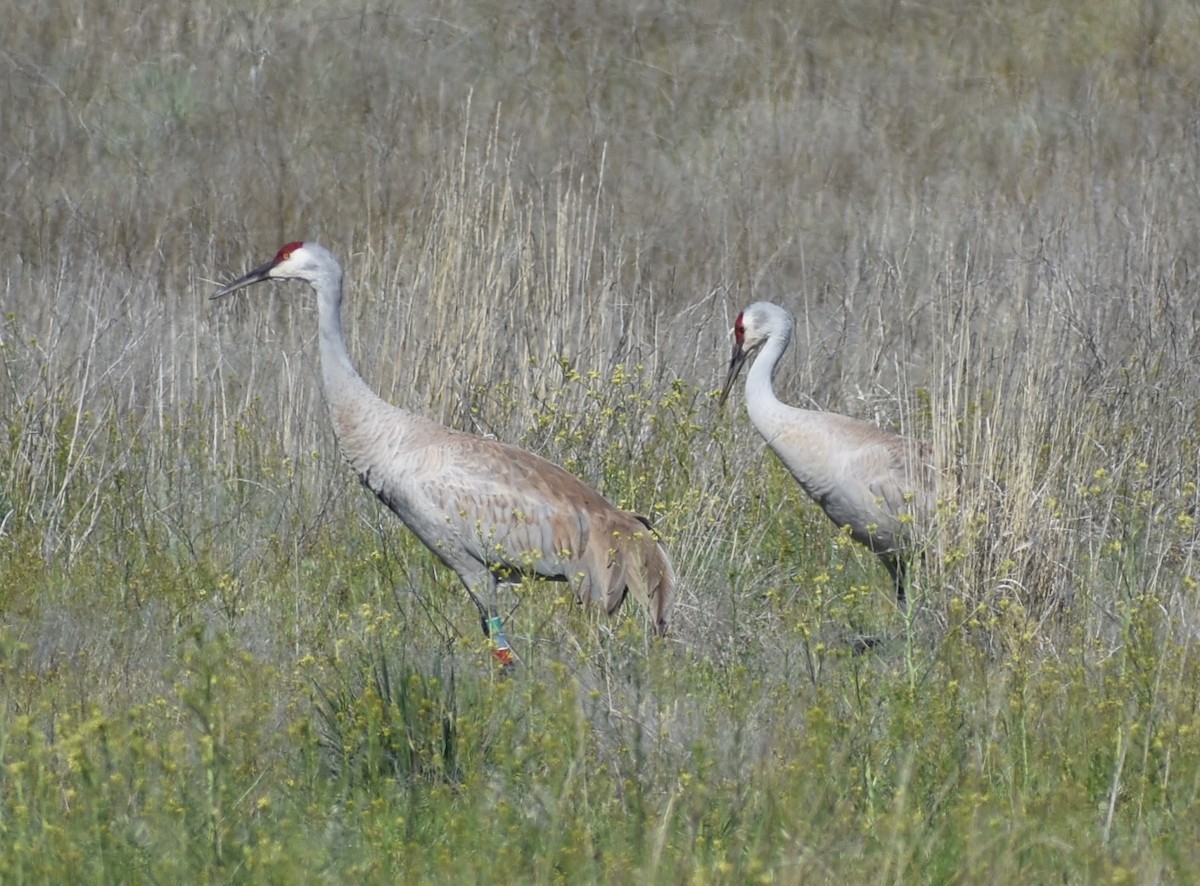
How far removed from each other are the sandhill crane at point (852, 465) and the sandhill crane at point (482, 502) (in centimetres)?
85

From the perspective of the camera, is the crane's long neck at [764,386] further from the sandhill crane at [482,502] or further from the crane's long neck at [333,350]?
the crane's long neck at [333,350]

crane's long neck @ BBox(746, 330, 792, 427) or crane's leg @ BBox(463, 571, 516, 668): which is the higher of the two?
crane's long neck @ BBox(746, 330, 792, 427)

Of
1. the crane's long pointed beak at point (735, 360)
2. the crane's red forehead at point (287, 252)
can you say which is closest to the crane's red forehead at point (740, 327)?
the crane's long pointed beak at point (735, 360)

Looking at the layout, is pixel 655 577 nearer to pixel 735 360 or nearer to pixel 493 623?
pixel 493 623

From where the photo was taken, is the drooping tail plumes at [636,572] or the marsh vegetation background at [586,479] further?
the drooping tail plumes at [636,572]

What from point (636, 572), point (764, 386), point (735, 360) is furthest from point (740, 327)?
point (636, 572)

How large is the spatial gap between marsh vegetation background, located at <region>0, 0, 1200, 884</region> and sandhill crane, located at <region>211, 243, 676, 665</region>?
7.9 inches

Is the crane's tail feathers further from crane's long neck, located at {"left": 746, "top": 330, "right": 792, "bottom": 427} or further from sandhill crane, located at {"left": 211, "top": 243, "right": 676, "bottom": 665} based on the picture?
crane's long neck, located at {"left": 746, "top": 330, "right": 792, "bottom": 427}

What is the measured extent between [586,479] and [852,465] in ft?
3.34

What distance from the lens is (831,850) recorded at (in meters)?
2.92

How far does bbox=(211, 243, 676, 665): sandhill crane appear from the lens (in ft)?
17.9

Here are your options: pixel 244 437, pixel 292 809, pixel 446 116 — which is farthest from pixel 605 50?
pixel 292 809

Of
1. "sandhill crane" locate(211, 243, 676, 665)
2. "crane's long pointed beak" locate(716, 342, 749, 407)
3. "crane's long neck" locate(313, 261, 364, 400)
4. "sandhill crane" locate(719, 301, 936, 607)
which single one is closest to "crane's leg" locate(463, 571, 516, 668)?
"sandhill crane" locate(211, 243, 676, 665)

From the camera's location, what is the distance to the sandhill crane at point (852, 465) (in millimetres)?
5789
